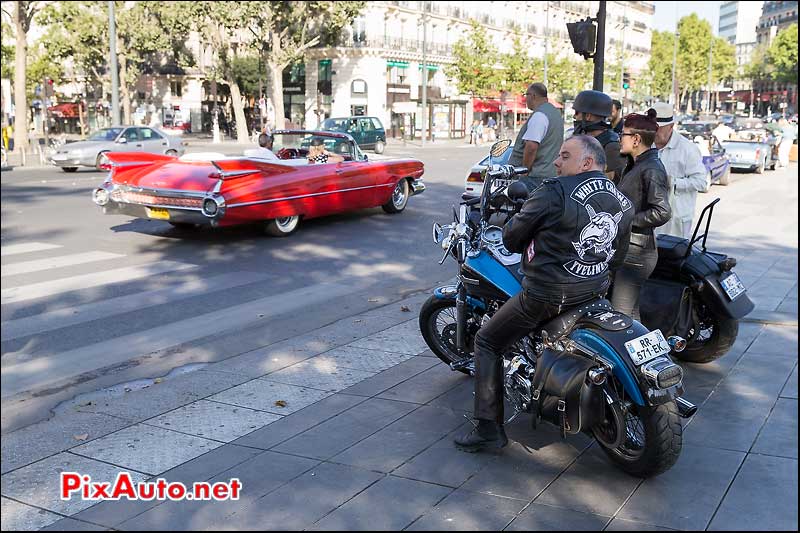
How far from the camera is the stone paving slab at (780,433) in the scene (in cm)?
439

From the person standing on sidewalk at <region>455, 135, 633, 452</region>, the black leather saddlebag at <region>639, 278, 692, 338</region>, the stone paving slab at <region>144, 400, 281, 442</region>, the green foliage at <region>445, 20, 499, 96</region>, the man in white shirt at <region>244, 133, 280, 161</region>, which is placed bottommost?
the stone paving slab at <region>144, 400, 281, 442</region>

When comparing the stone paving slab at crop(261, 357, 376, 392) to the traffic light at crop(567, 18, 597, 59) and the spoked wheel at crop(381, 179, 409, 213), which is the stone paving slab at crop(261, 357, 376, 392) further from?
the spoked wheel at crop(381, 179, 409, 213)

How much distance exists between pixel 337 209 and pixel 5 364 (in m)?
10.9

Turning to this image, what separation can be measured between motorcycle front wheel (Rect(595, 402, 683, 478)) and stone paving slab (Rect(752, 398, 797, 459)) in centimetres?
71

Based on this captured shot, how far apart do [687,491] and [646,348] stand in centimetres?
71

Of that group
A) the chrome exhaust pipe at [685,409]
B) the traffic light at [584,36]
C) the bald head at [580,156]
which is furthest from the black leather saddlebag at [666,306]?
the traffic light at [584,36]

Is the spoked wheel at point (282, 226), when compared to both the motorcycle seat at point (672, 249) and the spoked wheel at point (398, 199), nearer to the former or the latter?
the spoked wheel at point (398, 199)

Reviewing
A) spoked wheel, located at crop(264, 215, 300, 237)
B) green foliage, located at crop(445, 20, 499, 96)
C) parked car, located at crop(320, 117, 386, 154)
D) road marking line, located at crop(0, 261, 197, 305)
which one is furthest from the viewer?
green foliage, located at crop(445, 20, 499, 96)

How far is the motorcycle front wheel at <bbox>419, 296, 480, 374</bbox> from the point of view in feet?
18.9

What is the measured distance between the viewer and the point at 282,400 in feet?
17.6

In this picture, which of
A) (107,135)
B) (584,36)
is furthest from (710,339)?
(107,135)

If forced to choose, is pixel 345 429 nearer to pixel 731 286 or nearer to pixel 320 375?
pixel 320 375

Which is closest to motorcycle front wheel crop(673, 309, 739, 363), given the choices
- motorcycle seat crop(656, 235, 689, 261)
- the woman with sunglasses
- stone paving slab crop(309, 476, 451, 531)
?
motorcycle seat crop(656, 235, 689, 261)

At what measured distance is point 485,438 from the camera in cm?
445
